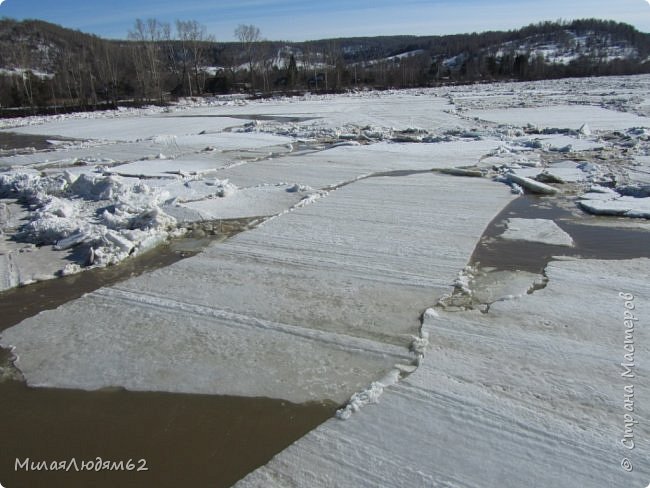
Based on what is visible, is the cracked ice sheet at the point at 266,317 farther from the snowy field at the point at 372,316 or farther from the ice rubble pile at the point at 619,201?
the ice rubble pile at the point at 619,201

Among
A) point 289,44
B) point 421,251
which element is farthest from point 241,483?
point 289,44

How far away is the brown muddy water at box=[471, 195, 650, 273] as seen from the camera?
16.9 ft

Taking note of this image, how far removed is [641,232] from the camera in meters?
5.98

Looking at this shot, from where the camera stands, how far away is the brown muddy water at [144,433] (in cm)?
254

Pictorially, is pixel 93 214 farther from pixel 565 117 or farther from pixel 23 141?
pixel 565 117

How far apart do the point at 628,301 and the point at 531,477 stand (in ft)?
7.89

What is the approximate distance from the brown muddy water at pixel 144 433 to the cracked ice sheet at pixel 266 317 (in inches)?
4.8

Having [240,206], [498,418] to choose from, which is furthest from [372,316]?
[240,206]

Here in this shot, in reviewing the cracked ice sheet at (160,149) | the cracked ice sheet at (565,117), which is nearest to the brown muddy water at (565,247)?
the cracked ice sheet at (160,149)

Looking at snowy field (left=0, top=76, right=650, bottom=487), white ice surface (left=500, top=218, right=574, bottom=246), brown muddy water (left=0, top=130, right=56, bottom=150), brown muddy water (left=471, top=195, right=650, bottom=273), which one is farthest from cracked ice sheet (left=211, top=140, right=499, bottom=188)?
brown muddy water (left=0, top=130, right=56, bottom=150)

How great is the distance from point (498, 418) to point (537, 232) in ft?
12.6

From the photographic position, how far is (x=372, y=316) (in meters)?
3.99

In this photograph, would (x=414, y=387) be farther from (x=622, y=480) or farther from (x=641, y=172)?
(x=641, y=172)

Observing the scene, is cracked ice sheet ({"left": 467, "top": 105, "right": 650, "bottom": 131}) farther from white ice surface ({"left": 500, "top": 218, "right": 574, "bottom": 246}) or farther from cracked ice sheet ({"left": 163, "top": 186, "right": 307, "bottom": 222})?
cracked ice sheet ({"left": 163, "top": 186, "right": 307, "bottom": 222})
